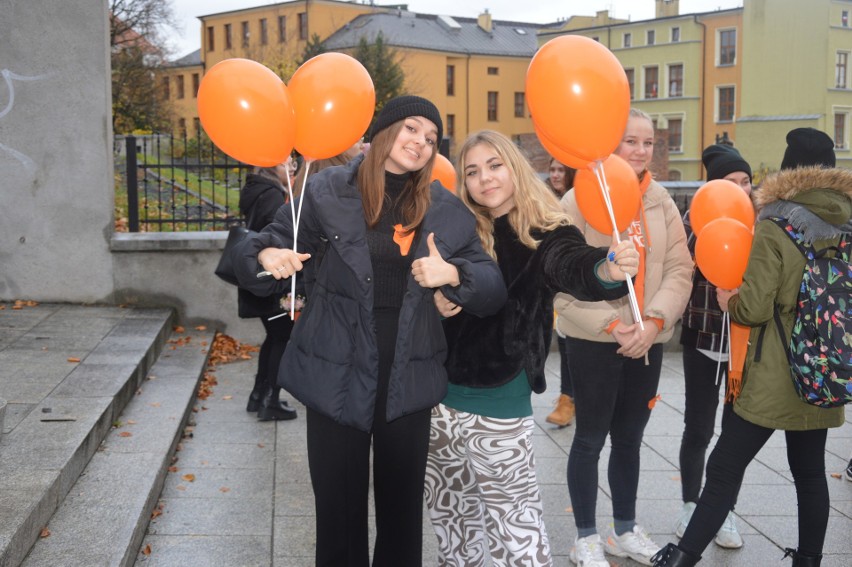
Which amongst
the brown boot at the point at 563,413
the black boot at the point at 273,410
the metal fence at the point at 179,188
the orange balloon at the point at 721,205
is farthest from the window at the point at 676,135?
the orange balloon at the point at 721,205

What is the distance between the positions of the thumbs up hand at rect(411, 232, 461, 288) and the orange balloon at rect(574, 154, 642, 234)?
1.00 meters

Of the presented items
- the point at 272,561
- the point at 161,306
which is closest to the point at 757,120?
the point at 161,306

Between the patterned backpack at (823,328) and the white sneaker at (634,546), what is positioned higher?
the patterned backpack at (823,328)

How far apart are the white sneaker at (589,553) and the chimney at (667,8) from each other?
231 ft

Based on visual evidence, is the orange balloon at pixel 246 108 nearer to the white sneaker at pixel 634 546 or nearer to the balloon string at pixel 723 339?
the balloon string at pixel 723 339

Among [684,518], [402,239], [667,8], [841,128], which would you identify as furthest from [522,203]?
[667,8]

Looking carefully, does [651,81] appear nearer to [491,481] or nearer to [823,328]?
[823,328]

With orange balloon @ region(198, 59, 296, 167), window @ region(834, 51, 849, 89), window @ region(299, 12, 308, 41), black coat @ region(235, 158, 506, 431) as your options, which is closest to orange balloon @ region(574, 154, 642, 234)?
black coat @ region(235, 158, 506, 431)

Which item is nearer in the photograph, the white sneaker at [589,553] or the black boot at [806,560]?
the black boot at [806,560]

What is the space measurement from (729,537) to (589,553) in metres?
0.81

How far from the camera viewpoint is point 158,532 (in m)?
4.35

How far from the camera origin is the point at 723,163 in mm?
4707

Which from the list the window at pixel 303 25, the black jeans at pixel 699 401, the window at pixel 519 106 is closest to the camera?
the black jeans at pixel 699 401

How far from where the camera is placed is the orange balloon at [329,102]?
333cm
